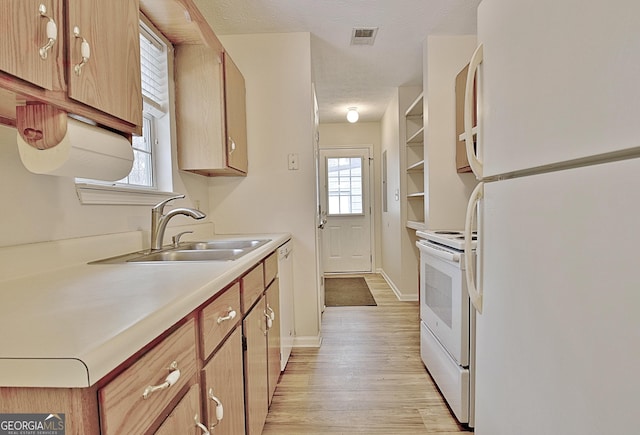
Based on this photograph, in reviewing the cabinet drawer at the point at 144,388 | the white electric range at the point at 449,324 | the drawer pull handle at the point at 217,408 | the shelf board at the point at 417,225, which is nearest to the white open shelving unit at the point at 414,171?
the shelf board at the point at 417,225

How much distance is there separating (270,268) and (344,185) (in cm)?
370

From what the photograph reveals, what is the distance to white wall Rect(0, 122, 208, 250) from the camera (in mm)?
945

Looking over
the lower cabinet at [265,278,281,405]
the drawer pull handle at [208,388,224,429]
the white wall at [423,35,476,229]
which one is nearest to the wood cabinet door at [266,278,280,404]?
the lower cabinet at [265,278,281,405]

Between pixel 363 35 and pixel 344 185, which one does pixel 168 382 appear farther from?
pixel 344 185

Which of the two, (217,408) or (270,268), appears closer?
(217,408)

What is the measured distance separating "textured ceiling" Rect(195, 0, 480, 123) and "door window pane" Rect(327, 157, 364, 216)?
1.93m

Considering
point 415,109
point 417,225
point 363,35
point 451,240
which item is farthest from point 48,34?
point 415,109

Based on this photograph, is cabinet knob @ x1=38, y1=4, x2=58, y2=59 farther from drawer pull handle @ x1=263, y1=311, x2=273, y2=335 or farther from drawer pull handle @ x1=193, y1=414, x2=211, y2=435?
drawer pull handle @ x1=263, y1=311, x2=273, y2=335

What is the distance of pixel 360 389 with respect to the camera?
6.37ft

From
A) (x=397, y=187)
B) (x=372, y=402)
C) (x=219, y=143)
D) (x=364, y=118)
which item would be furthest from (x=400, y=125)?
(x=372, y=402)

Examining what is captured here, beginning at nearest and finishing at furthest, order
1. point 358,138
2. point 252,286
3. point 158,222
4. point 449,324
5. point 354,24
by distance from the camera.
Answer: point 252,286
point 158,222
point 449,324
point 354,24
point 358,138

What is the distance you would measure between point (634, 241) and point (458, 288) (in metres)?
1.11

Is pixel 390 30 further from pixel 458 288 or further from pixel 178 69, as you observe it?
pixel 458 288

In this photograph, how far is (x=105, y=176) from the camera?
1056mm
